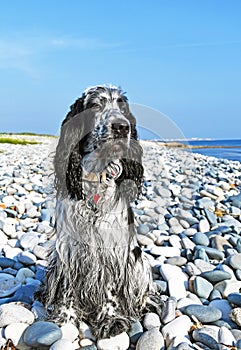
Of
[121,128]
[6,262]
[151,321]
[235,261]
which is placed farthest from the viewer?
[6,262]

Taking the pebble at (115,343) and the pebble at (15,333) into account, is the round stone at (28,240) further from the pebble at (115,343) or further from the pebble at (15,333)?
the pebble at (115,343)

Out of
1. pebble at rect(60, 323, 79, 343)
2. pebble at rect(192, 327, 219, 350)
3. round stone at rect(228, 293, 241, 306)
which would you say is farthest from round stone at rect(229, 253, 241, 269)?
pebble at rect(60, 323, 79, 343)

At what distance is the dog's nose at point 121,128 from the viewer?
3110 mm

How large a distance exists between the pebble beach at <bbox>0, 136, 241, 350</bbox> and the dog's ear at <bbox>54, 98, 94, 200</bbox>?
16 centimetres

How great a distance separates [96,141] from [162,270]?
1690 mm

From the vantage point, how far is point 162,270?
14.4 feet

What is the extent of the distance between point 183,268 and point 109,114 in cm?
204

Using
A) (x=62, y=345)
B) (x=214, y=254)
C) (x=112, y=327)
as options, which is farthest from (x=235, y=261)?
(x=62, y=345)

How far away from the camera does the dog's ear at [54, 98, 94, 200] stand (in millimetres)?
A: 3342

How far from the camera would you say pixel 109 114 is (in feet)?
10.7

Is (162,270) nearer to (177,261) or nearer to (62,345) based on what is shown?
(177,261)

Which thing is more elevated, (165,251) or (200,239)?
(200,239)

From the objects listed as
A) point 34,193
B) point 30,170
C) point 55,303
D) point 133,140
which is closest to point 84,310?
point 55,303

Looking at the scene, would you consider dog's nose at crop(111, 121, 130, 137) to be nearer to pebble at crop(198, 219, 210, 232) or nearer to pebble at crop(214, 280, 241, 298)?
pebble at crop(214, 280, 241, 298)
